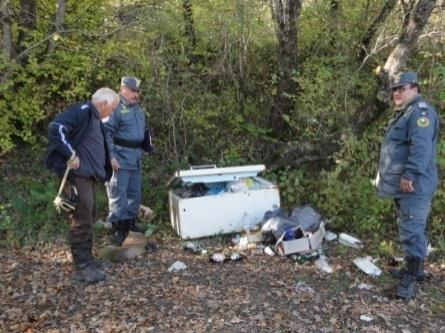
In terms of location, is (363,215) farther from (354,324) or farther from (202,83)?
(202,83)

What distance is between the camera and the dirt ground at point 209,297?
3.76m

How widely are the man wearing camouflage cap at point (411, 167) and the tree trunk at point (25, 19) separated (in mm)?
4774

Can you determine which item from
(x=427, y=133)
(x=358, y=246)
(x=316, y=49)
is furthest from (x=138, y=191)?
(x=316, y=49)

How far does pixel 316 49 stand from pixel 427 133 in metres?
3.56

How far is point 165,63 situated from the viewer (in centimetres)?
647

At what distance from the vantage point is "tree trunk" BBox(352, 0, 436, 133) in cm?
573

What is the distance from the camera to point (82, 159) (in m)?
4.32

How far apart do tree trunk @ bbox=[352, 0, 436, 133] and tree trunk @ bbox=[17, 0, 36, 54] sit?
4556mm

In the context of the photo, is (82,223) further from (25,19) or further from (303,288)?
(25,19)

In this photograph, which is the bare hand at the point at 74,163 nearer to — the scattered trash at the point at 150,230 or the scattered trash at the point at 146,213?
the scattered trash at the point at 150,230

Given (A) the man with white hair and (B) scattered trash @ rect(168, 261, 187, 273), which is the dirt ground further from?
(A) the man with white hair

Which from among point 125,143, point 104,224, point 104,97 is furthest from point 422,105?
point 104,224

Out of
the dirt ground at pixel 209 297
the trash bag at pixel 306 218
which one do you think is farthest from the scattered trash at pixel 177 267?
the trash bag at pixel 306 218

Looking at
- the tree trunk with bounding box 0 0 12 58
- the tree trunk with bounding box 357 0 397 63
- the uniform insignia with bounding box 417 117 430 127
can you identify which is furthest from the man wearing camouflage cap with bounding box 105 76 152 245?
the tree trunk with bounding box 357 0 397 63
